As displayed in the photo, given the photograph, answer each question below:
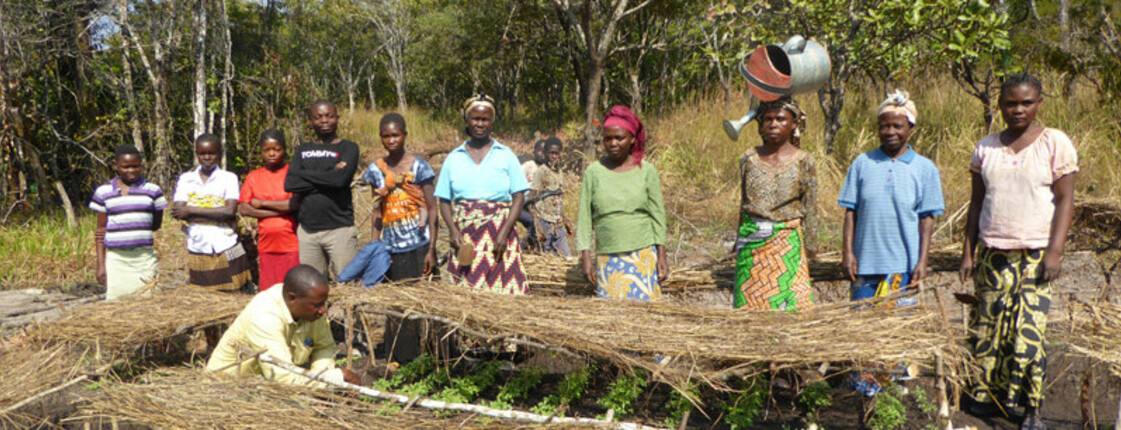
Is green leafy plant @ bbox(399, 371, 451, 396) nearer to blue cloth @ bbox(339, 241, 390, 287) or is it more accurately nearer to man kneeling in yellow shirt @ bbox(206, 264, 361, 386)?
man kneeling in yellow shirt @ bbox(206, 264, 361, 386)

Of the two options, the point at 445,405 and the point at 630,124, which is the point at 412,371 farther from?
the point at 630,124

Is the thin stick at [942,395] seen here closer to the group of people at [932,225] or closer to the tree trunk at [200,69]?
the group of people at [932,225]

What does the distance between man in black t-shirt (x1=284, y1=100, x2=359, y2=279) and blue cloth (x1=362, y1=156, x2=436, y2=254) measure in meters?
0.23

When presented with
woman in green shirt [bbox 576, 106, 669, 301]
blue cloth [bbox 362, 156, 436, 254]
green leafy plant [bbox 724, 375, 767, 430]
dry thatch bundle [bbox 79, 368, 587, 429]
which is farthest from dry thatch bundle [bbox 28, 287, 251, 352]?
green leafy plant [bbox 724, 375, 767, 430]

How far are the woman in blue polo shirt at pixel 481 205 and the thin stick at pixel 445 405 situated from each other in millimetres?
983

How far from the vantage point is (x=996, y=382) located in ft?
10.5

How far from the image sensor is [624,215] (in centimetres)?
360

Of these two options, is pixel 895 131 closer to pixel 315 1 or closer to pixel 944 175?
pixel 944 175

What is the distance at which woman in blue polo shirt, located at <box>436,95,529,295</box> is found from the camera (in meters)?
3.96

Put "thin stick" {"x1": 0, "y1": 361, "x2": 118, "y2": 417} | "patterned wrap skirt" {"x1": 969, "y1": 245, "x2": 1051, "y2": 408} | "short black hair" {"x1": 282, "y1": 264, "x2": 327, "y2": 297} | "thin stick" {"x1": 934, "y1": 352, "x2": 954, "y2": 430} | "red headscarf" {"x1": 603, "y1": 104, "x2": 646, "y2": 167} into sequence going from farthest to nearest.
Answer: "red headscarf" {"x1": 603, "y1": 104, "x2": 646, "y2": 167} < "short black hair" {"x1": 282, "y1": 264, "x2": 327, "y2": 297} < "patterned wrap skirt" {"x1": 969, "y1": 245, "x2": 1051, "y2": 408} < "thin stick" {"x1": 0, "y1": 361, "x2": 118, "y2": 417} < "thin stick" {"x1": 934, "y1": 352, "x2": 954, "y2": 430}

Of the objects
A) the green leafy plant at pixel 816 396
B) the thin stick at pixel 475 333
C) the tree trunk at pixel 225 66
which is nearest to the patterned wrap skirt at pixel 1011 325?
the green leafy plant at pixel 816 396

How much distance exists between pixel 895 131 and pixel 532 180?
388 centimetres

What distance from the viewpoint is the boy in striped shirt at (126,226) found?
4406mm

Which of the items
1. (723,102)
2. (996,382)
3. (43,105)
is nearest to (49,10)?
(43,105)
